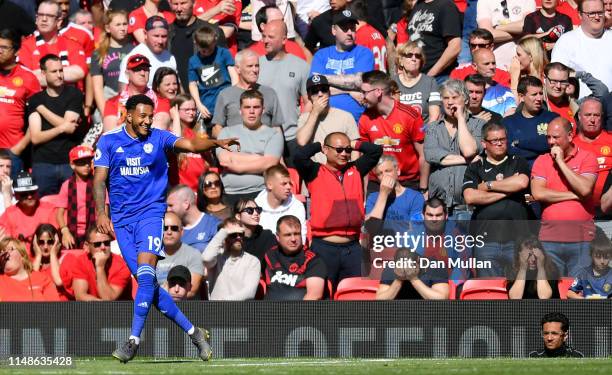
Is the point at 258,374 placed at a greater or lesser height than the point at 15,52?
lesser

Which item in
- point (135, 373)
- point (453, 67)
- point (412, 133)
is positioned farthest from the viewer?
point (453, 67)

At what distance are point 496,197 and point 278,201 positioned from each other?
8.57 feet

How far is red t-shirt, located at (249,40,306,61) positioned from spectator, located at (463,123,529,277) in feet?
13.0

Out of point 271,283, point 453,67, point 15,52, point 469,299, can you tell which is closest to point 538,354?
point 469,299

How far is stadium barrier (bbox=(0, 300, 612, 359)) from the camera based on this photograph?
13.5 metres

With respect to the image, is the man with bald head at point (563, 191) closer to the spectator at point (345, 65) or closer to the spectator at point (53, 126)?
the spectator at point (345, 65)

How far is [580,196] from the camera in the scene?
1407cm

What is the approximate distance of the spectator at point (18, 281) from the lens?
1481 cm

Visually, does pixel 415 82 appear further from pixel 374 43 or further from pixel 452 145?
pixel 452 145

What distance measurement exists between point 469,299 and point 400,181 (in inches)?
98.6

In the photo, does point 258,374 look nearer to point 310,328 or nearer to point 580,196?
point 310,328

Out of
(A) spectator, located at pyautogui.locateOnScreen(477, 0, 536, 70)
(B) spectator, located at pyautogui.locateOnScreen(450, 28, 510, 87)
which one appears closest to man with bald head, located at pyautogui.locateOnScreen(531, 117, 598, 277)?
(B) spectator, located at pyautogui.locateOnScreen(450, 28, 510, 87)

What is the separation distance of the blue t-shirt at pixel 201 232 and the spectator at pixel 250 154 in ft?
2.49

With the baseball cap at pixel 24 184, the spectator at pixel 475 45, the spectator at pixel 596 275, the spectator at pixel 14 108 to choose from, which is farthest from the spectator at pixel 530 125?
the spectator at pixel 14 108
